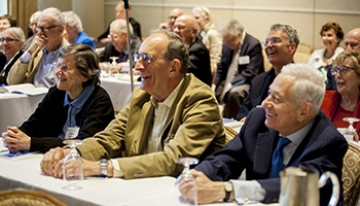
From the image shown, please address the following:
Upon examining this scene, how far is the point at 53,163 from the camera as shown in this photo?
3.23m

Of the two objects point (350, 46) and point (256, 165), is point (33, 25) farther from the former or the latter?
point (256, 165)

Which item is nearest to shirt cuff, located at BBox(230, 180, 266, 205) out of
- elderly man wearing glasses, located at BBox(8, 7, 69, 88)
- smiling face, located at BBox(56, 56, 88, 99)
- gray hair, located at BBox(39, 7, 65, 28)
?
smiling face, located at BBox(56, 56, 88, 99)

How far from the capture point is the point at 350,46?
682cm

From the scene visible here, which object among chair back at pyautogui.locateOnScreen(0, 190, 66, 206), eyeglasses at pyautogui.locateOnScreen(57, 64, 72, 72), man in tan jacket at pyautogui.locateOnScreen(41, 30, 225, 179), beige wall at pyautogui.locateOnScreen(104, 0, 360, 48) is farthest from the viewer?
beige wall at pyautogui.locateOnScreen(104, 0, 360, 48)

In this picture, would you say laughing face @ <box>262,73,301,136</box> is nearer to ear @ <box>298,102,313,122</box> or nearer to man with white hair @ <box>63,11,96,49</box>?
ear @ <box>298,102,313,122</box>

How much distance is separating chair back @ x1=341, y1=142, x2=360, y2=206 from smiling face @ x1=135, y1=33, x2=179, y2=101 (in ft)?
3.18

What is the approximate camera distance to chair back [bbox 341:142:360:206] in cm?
316

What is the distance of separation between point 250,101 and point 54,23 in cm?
209

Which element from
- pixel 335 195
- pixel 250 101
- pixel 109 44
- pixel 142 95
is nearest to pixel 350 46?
pixel 250 101

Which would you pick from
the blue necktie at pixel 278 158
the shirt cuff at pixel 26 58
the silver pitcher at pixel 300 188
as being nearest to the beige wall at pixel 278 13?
the shirt cuff at pixel 26 58

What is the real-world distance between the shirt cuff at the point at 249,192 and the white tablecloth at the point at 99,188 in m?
0.05

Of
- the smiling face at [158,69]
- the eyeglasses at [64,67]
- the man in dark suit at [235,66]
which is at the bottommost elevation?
the man in dark suit at [235,66]

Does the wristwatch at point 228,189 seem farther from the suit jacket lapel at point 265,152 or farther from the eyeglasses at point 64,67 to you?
the eyeglasses at point 64,67

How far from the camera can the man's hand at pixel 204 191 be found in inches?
108
